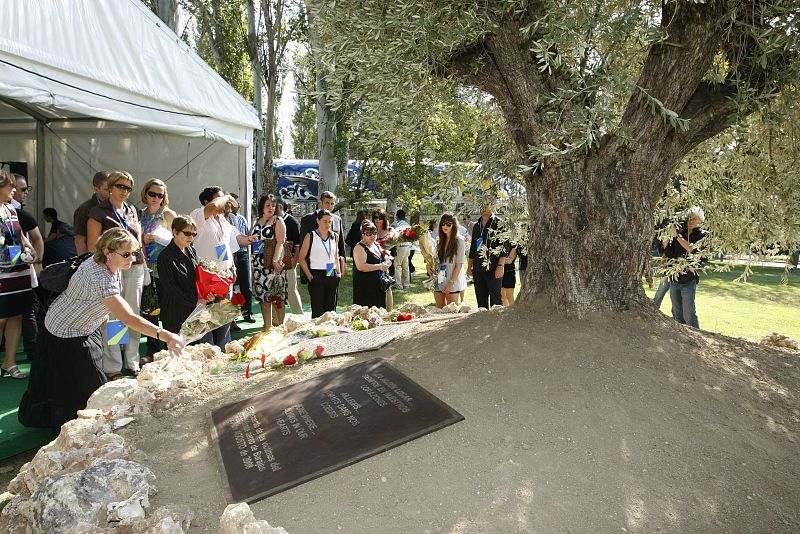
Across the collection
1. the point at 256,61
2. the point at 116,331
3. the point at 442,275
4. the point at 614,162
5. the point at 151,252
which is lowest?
the point at 116,331

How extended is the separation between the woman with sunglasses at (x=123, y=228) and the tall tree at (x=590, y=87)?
281cm

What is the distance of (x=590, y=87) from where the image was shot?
3867 millimetres

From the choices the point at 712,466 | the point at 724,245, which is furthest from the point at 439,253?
the point at 712,466

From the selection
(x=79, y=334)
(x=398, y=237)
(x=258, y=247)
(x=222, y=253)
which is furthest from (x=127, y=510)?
(x=398, y=237)

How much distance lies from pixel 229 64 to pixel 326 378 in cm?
1937

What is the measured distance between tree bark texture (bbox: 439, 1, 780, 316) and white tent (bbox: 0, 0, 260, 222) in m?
4.79

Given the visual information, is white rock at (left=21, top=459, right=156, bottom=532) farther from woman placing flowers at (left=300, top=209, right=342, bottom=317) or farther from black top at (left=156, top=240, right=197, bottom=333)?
woman placing flowers at (left=300, top=209, right=342, bottom=317)

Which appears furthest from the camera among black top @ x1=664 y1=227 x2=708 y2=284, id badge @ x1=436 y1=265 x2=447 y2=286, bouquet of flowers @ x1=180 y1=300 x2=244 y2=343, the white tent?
id badge @ x1=436 y1=265 x2=447 y2=286

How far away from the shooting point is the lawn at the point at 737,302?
32.3ft

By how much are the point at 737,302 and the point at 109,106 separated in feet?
42.5

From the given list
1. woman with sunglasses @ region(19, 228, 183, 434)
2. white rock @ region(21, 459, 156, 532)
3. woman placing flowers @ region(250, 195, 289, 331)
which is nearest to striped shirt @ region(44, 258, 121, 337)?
woman with sunglasses @ region(19, 228, 183, 434)

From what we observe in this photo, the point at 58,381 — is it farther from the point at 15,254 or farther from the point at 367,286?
the point at 367,286

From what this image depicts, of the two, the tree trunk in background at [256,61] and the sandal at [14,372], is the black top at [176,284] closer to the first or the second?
the sandal at [14,372]

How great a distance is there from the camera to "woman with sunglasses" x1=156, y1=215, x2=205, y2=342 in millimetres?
5465
